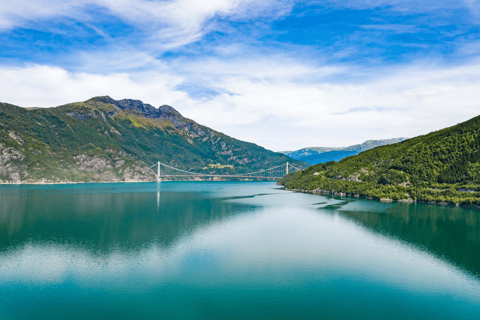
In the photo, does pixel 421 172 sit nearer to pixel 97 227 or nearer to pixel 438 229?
pixel 438 229

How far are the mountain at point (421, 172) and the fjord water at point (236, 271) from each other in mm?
42477

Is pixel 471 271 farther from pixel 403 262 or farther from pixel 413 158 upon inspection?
pixel 413 158

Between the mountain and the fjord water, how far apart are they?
4248 cm

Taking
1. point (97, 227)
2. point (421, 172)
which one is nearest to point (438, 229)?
point (97, 227)

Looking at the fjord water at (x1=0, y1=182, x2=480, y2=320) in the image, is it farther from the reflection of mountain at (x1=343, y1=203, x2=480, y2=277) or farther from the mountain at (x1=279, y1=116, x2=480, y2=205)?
the mountain at (x1=279, y1=116, x2=480, y2=205)

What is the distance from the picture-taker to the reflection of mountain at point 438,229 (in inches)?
1391

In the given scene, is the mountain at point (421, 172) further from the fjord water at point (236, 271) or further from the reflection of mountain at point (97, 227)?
the reflection of mountain at point (97, 227)

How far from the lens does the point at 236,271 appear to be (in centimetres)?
2867

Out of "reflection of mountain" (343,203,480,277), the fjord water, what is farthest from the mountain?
the fjord water

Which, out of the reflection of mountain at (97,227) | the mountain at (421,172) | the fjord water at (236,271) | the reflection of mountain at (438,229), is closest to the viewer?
the fjord water at (236,271)

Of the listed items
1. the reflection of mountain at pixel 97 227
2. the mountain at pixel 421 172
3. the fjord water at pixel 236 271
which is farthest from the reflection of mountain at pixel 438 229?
the reflection of mountain at pixel 97 227

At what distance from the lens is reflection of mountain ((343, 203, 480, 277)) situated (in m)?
35.3

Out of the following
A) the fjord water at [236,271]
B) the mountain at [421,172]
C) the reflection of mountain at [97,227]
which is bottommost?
the fjord water at [236,271]

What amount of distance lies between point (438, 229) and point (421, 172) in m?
61.3
